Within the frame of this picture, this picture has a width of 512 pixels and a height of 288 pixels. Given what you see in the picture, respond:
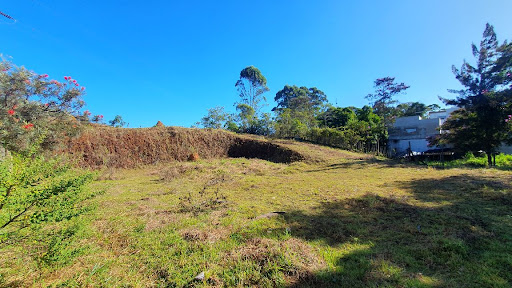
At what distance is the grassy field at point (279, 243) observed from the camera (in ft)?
6.18

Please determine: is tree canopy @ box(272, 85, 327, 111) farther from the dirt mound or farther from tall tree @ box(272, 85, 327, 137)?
the dirt mound

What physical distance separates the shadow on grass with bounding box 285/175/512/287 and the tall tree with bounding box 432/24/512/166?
6.17 metres

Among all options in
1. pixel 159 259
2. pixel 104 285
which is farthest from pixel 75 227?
pixel 159 259

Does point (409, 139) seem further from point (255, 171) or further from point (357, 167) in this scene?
point (255, 171)

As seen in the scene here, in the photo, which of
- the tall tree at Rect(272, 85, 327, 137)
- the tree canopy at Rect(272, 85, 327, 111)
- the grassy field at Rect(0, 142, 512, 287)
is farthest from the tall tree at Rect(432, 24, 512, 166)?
the tree canopy at Rect(272, 85, 327, 111)

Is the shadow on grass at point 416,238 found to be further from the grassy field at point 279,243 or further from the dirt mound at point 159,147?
the dirt mound at point 159,147

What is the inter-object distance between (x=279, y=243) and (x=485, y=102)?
39.1 ft

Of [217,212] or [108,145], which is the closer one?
[217,212]

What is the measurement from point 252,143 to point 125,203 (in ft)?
34.4

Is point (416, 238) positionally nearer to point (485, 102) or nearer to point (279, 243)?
point (279, 243)

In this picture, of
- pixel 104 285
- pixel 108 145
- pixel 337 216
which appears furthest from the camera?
pixel 108 145

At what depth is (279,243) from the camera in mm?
2498

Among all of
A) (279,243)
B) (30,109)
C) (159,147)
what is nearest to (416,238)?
(279,243)

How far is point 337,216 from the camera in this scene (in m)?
3.68
